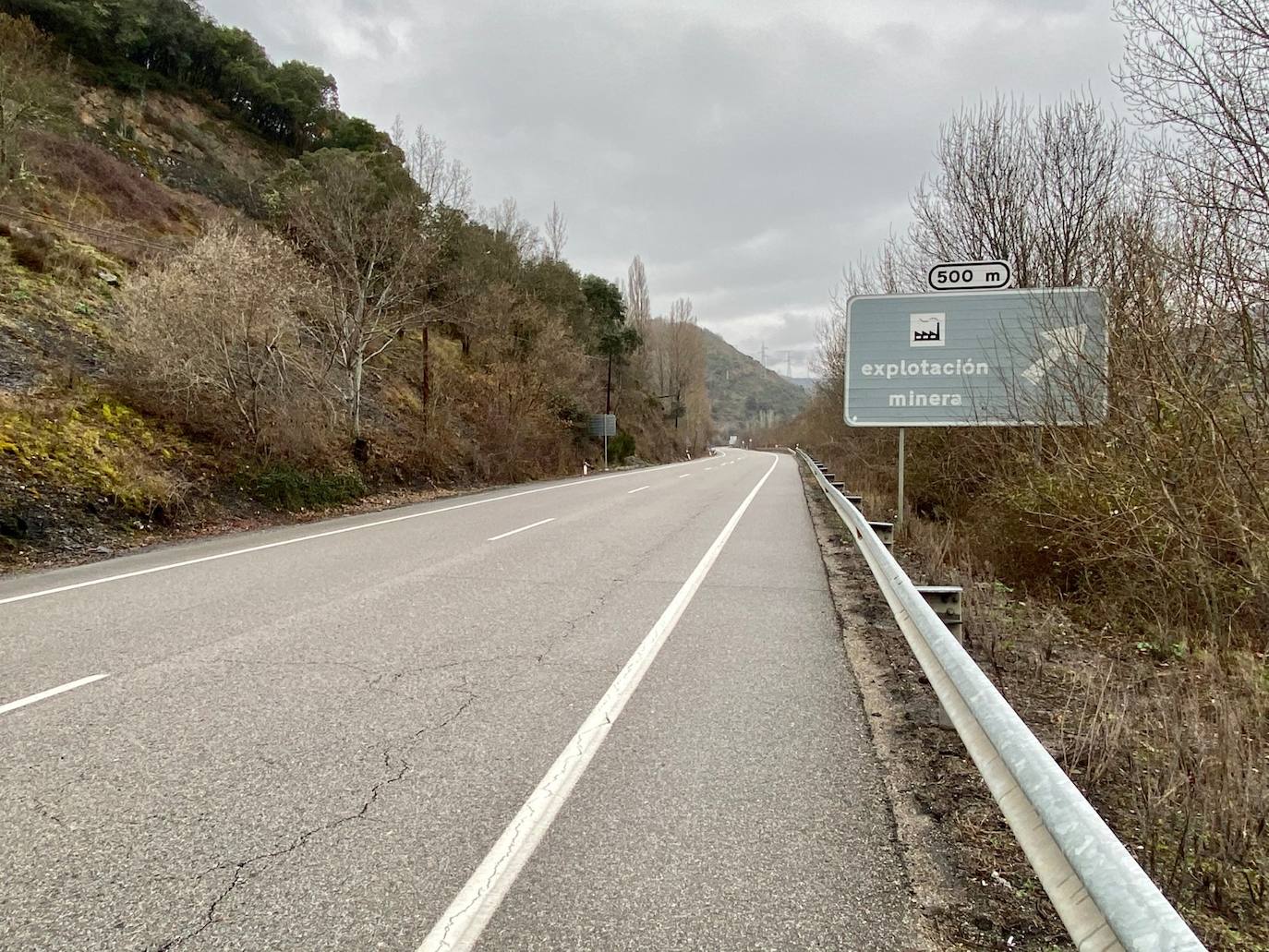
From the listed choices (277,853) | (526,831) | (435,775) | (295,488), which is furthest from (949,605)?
(295,488)

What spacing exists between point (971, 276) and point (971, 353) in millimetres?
1069

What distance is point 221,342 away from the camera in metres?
14.9

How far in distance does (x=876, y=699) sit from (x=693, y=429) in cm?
8603

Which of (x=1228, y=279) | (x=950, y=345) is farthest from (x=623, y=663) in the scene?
(x=950, y=345)

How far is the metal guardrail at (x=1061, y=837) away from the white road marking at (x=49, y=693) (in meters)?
5.17

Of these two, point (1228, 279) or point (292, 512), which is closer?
point (1228, 279)

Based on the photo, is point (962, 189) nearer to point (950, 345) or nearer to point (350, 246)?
point (950, 345)

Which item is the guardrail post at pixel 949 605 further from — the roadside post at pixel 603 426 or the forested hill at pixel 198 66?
the forested hill at pixel 198 66

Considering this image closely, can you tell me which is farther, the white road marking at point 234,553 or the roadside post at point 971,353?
the roadside post at point 971,353

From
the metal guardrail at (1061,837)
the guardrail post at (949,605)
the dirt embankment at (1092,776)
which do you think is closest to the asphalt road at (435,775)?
the dirt embankment at (1092,776)

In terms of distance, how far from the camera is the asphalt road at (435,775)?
241 cm

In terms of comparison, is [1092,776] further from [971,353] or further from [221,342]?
[221,342]

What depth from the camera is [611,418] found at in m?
41.9

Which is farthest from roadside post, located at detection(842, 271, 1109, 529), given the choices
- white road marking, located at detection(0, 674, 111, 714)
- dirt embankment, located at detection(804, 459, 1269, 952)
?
white road marking, located at detection(0, 674, 111, 714)
